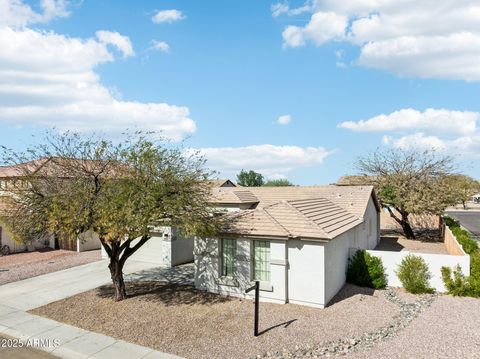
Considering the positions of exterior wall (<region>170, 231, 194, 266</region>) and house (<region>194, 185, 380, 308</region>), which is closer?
house (<region>194, 185, 380, 308</region>)

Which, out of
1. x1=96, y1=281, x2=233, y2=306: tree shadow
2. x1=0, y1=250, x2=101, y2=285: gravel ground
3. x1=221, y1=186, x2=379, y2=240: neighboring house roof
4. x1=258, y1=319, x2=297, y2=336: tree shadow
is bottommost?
x1=0, y1=250, x2=101, y2=285: gravel ground

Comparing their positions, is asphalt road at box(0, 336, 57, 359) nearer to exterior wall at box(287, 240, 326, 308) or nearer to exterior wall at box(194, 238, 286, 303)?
exterior wall at box(194, 238, 286, 303)

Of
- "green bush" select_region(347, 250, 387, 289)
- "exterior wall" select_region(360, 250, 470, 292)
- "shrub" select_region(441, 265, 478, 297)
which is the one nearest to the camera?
"shrub" select_region(441, 265, 478, 297)

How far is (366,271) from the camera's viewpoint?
1580 centimetres

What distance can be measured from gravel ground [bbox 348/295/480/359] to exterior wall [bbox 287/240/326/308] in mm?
3174

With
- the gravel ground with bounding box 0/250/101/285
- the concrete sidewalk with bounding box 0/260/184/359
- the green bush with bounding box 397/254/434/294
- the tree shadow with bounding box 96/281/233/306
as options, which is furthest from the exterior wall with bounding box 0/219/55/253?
the green bush with bounding box 397/254/434/294

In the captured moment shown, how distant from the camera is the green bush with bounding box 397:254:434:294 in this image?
1485 centimetres

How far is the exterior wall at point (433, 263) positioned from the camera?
1466 centimetres

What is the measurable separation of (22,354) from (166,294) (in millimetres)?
5747

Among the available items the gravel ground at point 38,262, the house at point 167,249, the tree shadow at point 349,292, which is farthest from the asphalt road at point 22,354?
the tree shadow at point 349,292

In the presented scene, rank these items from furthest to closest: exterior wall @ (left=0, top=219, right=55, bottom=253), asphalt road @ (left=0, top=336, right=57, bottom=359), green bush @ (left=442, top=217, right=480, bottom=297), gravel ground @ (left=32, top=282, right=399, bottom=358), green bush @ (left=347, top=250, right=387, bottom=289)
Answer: exterior wall @ (left=0, top=219, right=55, bottom=253) < green bush @ (left=347, top=250, right=387, bottom=289) < green bush @ (left=442, top=217, right=480, bottom=297) < gravel ground @ (left=32, top=282, right=399, bottom=358) < asphalt road @ (left=0, top=336, right=57, bottom=359)

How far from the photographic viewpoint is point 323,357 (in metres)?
9.23

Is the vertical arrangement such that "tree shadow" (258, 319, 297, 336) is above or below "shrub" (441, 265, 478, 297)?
below

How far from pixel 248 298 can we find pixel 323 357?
5.14m
